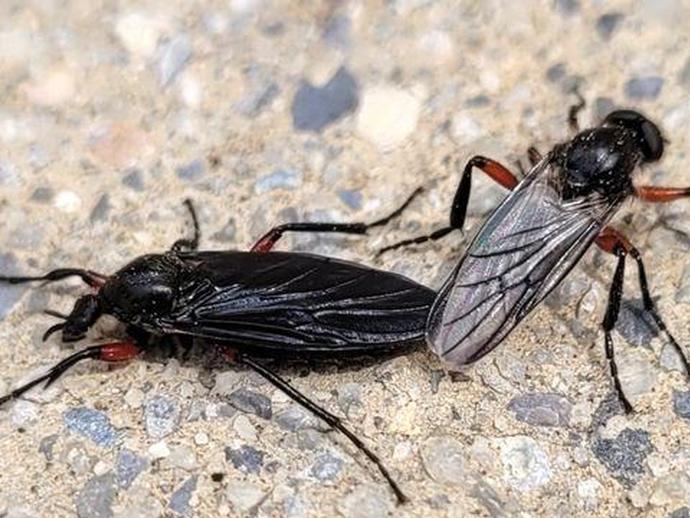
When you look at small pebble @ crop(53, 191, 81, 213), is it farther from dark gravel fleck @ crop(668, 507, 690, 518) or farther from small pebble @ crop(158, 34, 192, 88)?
dark gravel fleck @ crop(668, 507, 690, 518)

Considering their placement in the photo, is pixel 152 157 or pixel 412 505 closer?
pixel 412 505

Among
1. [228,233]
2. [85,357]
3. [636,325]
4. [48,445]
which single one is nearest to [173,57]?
[228,233]

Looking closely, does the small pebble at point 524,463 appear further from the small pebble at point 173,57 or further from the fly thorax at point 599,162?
the small pebble at point 173,57

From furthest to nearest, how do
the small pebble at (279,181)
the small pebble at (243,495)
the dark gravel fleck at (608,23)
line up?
the dark gravel fleck at (608,23) → the small pebble at (279,181) → the small pebble at (243,495)

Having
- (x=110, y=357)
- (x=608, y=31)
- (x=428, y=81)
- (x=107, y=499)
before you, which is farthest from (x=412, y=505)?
(x=608, y=31)

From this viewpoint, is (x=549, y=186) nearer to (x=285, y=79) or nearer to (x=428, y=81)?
(x=428, y=81)

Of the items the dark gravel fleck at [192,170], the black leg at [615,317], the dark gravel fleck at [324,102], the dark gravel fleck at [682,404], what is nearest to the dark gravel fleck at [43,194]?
the dark gravel fleck at [192,170]
